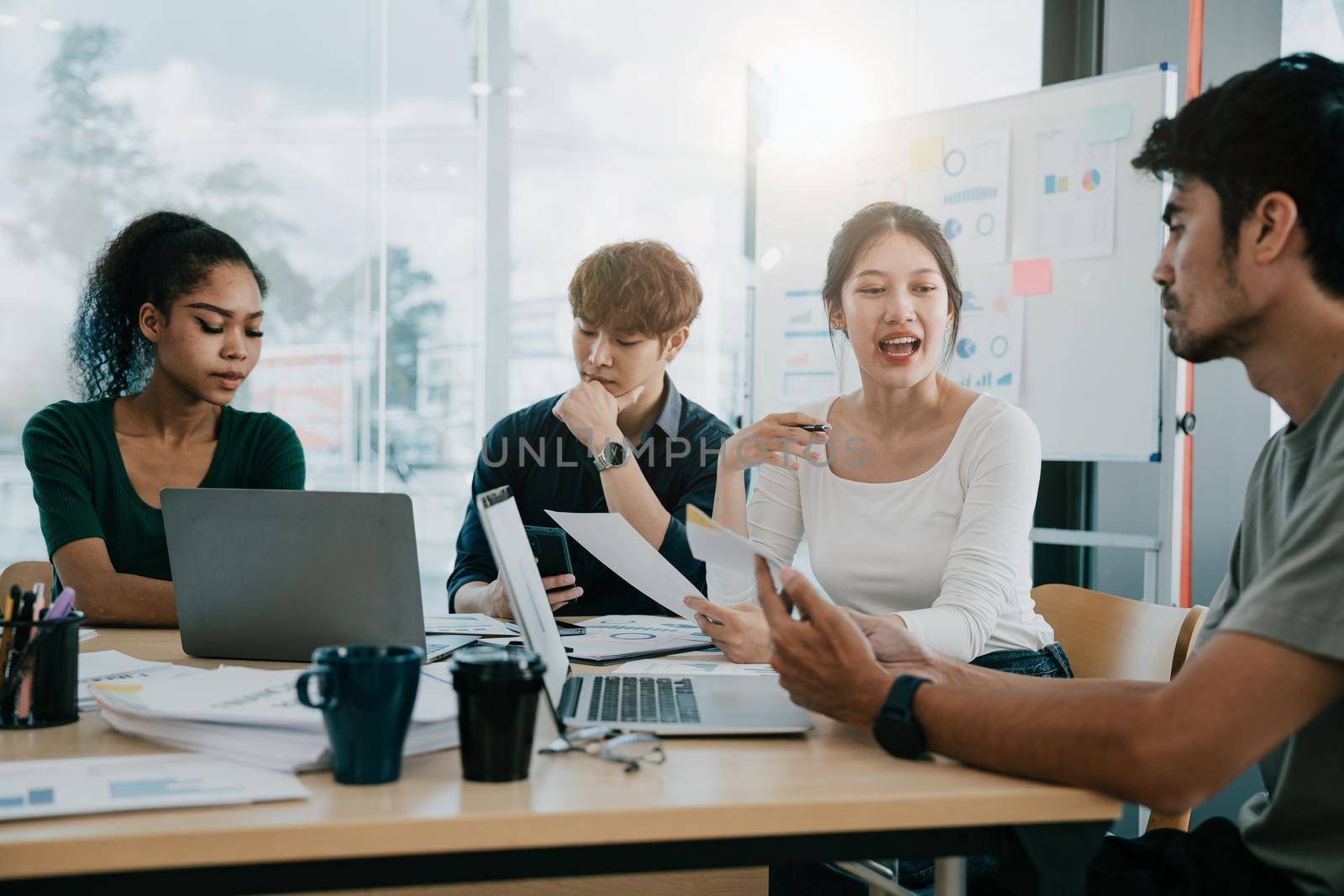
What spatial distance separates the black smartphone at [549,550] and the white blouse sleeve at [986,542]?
486mm

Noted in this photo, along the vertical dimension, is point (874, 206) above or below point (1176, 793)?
above

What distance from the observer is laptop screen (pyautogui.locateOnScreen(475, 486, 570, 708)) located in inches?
40.3

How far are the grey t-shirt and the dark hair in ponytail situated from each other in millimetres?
905

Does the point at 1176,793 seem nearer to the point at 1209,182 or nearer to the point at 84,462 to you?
the point at 1209,182

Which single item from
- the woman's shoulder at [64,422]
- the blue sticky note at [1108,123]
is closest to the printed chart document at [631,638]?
the woman's shoulder at [64,422]

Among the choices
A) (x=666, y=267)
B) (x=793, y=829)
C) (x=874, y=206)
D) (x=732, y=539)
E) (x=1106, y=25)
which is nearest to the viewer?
(x=793, y=829)

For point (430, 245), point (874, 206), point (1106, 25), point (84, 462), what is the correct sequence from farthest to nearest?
point (430, 245) < point (1106, 25) < point (874, 206) < point (84, 462)

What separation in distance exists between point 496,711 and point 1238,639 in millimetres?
577

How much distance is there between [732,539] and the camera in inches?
37.3

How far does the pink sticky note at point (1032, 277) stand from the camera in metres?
2.78

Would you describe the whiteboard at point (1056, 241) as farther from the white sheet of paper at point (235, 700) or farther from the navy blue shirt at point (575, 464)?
the white sheet of paper at point (235, 700)

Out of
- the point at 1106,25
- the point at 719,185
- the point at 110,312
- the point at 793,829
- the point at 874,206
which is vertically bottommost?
the point at 793,829

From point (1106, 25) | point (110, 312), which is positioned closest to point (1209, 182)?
point (110, 312)

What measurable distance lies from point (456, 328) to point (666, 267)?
174 centimetres
